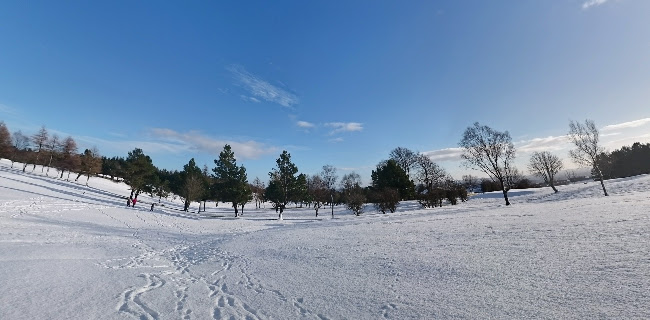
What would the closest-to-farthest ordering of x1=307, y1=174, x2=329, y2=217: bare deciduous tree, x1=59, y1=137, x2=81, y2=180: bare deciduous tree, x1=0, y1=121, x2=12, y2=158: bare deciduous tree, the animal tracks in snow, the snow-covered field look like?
1. the snow-covered field
2. the animal tracks in snow
3. x1=0, y1=121, x2=12, y2=158: bare deciduous tree
4. x1=59, y1=137, x2=81, y2=180: bare deciduous tree
5. x1=307, y1=174, x2=329, y2=217: bare deciduous tree

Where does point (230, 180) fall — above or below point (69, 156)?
below

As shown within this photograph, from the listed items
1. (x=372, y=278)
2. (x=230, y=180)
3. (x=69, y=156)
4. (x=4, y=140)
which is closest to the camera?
(x=372, y=278)

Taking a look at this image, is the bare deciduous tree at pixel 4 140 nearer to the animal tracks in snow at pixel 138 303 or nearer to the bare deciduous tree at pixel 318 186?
the bare deciduous tree at pixel 318 186

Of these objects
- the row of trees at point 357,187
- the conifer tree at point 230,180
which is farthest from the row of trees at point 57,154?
the conifer tree at point 230,180

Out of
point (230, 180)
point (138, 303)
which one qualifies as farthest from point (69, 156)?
point (138, 303)

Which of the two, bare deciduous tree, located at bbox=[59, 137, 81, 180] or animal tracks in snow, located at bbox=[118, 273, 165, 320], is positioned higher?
bare deciduous tree, located at bbox=[59, 137, 81, 180]

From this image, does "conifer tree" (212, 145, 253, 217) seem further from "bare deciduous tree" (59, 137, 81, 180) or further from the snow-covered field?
"bare deciduous tree" (59, 137, 81, 180)

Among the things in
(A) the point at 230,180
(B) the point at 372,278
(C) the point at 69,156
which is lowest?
(B) the point at 372,278

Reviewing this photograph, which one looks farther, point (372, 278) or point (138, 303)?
point (372, 278)

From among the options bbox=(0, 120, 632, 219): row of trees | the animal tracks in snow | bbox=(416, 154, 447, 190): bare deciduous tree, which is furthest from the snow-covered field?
bbox=(416, 154, 447, 190): bare deciduous tree

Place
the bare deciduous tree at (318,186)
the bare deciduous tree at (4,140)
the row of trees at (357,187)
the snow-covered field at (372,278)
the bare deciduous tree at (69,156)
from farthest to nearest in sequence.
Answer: the bare deciduous tree at (318,186) < the bare deciduous tree at (69,156) < the bare deciduous tree at (4,140) < the row of trees at (357,187) < the snow-covered field at (372,278)

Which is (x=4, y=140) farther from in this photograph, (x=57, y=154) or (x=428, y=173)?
(x=428, y=173)

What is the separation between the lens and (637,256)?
5773mm

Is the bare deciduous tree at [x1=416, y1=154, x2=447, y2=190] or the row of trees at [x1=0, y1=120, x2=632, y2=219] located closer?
the row of trees at [x1=0, y1=120, x2=632, y2=219]
